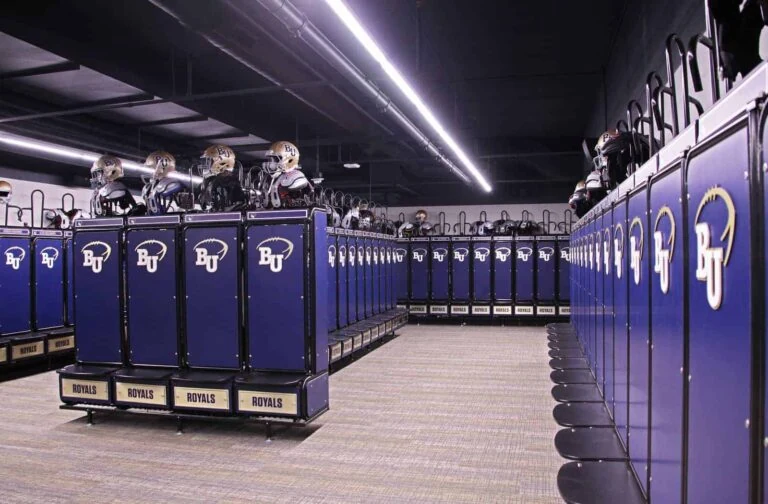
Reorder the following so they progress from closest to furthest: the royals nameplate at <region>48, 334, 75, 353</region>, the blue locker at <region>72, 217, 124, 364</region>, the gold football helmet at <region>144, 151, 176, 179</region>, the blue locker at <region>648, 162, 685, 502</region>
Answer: the blue locker at <region>648, 162, 685, 502</region> → the blue locker at <region>72, 217, 124, 364</region> → the gold football helmet at <region>144, 151, 176, 179</region> → the royals nameplate at <region>48, 334, 75, 353</region>

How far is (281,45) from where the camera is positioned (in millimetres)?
6547

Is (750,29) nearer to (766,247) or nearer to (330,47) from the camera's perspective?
(766,247)

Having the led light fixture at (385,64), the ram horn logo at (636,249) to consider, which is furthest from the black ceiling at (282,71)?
the ram horn logo at (636,249)

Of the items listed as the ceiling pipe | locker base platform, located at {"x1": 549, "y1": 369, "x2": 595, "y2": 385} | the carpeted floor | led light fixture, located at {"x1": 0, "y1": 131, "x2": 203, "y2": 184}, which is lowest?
the carpeted floor

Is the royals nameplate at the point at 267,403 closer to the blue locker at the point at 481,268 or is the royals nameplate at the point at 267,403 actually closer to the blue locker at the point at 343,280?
the blue locker at the point at 343,280

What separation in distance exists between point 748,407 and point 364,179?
14.9 metres

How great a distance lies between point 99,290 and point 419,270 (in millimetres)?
8178

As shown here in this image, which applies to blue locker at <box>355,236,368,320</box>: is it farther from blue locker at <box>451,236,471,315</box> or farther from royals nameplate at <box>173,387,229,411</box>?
royals nameplate at <box>173,387,229,411</box>

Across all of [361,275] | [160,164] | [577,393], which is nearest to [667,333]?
[577,393]

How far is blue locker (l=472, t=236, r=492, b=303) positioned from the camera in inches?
488

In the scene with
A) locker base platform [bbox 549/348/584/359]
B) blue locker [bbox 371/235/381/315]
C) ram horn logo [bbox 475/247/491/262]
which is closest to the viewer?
locker base platform [bbox 549/348/584/359]

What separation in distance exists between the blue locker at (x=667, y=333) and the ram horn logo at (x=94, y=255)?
4.95 metres

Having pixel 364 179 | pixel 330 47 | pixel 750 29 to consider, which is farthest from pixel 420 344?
Answer: pixel 750 29

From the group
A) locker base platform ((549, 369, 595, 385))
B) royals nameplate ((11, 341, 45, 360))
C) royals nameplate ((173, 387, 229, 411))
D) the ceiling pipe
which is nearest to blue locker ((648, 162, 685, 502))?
locker base platform ((549, 369, 595, 385))
